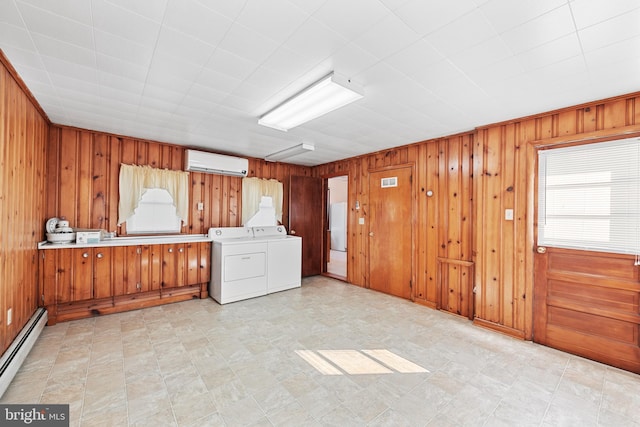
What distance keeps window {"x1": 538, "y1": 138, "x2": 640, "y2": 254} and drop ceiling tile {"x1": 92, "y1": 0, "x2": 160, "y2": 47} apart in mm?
3737

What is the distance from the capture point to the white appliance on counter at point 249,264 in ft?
13.2

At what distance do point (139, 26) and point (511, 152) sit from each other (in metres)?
3.68

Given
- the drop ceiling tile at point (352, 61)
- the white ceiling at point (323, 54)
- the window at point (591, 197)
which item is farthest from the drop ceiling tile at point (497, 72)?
the window at point (591, 197)

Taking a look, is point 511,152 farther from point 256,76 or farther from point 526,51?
point 256,76

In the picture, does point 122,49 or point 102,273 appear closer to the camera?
point 122,49

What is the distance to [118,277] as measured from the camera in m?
3.48

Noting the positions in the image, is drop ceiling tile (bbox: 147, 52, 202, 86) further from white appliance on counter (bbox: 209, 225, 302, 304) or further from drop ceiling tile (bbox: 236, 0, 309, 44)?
white appliance on counter (bbox: 209, 225, 302, 304)

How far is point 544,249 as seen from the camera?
2.83m

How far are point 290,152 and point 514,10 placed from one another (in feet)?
11.6

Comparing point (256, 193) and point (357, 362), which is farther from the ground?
point (256, 193)

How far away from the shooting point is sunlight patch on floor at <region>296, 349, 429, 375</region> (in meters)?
2.28

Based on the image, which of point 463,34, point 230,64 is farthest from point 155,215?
point 463,34

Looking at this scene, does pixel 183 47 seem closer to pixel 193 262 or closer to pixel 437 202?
pixel 193 262

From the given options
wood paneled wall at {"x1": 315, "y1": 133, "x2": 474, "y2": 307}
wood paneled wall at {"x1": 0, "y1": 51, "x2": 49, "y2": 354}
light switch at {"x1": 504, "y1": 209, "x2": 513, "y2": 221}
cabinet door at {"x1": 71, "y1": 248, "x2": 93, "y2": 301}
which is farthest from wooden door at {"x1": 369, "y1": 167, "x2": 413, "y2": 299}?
wood paneled wall at {"x1": 0, "y1": 51, "x2": 49, "y2": 354}
